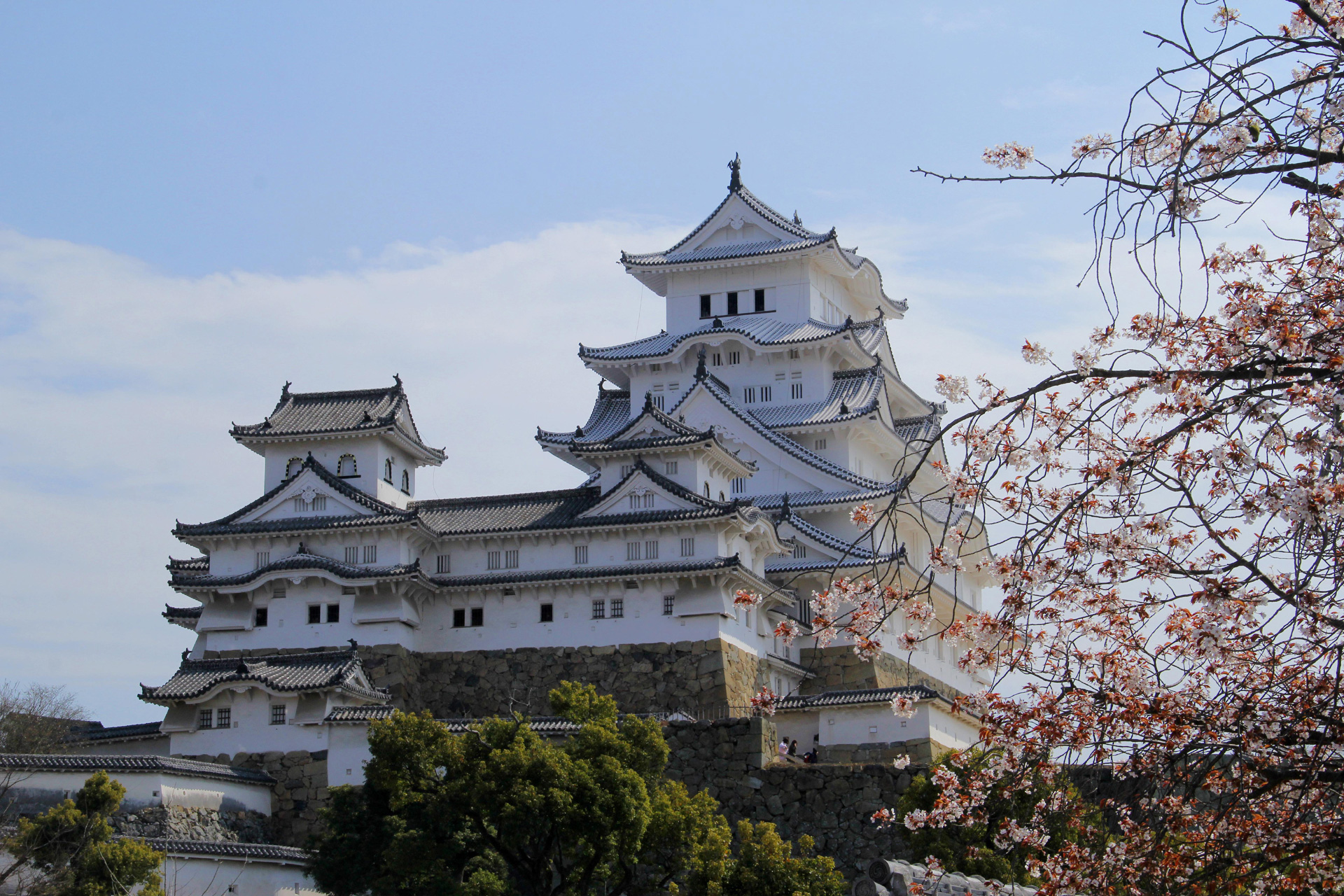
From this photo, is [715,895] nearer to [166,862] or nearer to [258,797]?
[166,862]

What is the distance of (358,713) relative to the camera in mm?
37688

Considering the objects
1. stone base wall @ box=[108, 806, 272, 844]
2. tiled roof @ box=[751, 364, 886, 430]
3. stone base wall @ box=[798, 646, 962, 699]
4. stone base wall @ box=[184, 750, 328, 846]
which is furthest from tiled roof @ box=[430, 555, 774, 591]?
tiled roof @ box=[751, 364, 886, 430]

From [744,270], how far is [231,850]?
98.0 ft

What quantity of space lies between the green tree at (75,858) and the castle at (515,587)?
335 inches

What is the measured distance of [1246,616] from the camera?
11.8 metres

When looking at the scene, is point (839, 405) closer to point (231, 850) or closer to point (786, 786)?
point (786, 786)

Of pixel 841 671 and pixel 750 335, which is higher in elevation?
pixel 750 335

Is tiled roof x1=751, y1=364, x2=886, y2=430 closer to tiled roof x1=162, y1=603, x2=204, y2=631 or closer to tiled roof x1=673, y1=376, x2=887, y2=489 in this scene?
tiled roof x1=673, y1=376, x2=887, y2=489

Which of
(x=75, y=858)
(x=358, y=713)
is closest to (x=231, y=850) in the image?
(x=75, y=858)

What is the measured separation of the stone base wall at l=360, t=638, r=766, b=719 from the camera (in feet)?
132

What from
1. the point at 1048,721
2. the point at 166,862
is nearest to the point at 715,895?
the point at 166,862

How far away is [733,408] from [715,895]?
25.3 metres

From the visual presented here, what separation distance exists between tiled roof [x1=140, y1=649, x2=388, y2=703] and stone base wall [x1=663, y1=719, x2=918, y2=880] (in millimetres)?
7836

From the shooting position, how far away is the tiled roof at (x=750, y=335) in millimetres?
52562
